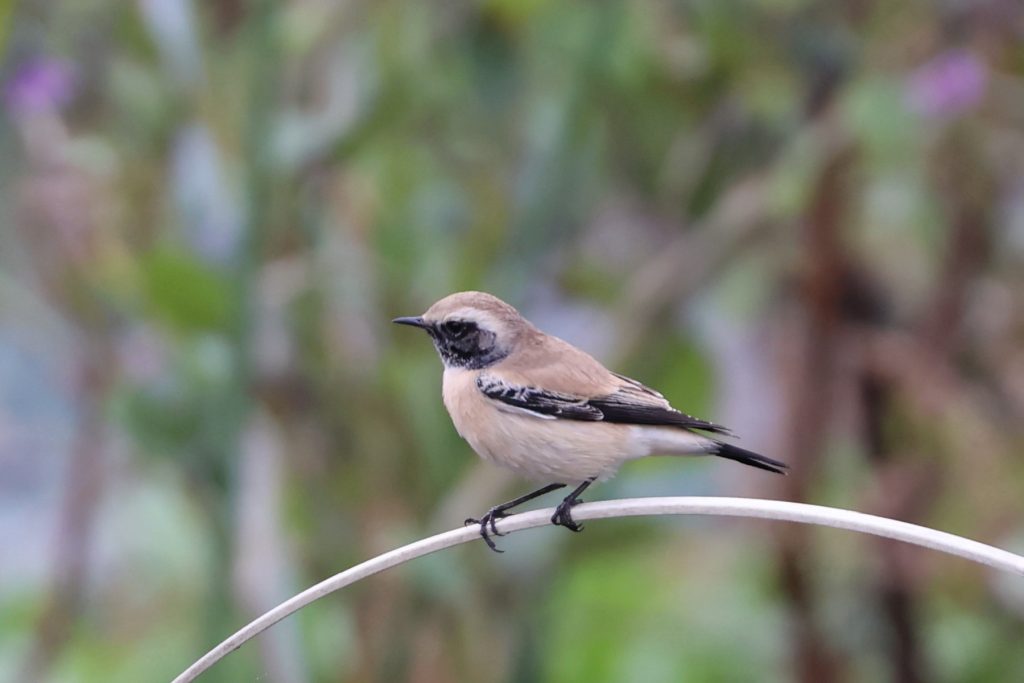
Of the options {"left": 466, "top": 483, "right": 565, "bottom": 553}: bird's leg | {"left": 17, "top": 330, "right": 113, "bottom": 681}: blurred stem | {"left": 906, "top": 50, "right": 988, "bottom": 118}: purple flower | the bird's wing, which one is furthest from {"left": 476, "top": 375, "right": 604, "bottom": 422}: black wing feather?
{"left": 17, "top": 330, "right": 113, "bottom": 681}: blurred stem

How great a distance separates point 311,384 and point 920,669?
1.60 metres

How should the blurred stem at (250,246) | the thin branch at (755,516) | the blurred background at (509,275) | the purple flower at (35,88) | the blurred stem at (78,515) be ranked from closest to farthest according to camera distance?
1. the thin branch at (755,516)
2. the blurred stem at (250,246)
3. the blurred background at (509,275)
4. the purple flower at (35,88)
5. the blurred stem at (78,515)

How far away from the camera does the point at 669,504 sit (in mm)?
1062

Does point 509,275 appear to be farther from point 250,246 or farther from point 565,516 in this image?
point 565,516

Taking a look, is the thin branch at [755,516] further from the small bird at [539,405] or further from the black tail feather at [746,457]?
the small bird at [539,405]

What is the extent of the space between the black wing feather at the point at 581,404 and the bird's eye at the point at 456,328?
0.24 ft

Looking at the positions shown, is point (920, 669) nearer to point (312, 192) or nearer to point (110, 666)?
point (312, 192)

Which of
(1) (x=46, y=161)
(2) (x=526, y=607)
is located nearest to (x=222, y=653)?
(2) (x=526, y=607)

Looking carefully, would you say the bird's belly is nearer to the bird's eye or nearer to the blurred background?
the bird's eye

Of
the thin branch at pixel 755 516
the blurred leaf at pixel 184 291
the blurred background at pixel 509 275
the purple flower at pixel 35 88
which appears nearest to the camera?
the thin branch at pixel 755 516

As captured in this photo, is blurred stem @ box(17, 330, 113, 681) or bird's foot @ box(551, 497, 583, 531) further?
blurred stem @ box(17, 330, 113, 681)

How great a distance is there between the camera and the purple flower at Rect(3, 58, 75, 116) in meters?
2.60

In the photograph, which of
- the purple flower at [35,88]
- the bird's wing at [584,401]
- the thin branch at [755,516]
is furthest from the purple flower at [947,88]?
the purple flower at [35,88]

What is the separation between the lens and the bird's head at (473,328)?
1.77 m
